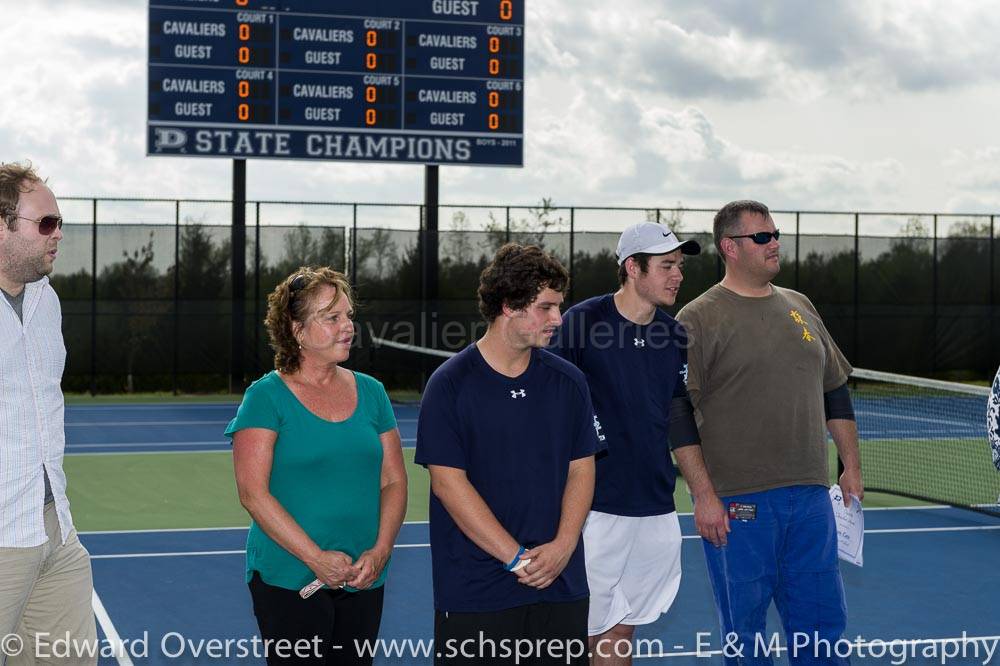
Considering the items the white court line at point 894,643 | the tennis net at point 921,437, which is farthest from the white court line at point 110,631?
the tennis net at point 921,437

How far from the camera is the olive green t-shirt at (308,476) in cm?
381

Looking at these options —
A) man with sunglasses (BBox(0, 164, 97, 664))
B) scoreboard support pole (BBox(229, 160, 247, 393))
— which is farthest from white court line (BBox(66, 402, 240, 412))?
man with sunglasses (BBox(0, 164, 97, 664))

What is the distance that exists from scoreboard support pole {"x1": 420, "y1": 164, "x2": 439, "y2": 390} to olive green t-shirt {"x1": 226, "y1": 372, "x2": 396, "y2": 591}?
1833 cm

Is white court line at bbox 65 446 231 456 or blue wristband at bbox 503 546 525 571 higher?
blue wristband at bbox 503 546 525 571

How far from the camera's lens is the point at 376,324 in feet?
75.7

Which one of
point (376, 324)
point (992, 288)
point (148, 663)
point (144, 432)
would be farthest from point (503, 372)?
point (992, 288)

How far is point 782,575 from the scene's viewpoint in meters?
4.94

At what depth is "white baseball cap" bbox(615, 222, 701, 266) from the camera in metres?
4.92

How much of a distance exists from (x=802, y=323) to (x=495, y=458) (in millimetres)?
1889

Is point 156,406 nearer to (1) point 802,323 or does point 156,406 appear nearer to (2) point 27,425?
(1) point 802,323

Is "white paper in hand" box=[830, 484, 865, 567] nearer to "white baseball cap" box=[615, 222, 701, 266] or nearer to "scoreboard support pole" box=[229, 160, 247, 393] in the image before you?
"white baseball cap" box=[615, 222, 701, 266]

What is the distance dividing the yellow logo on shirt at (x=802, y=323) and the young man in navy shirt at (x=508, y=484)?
152 cm

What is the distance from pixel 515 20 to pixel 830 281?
953cm

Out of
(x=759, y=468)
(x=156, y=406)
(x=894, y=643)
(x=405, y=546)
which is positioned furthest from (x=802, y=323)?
(x=156, y=406)
